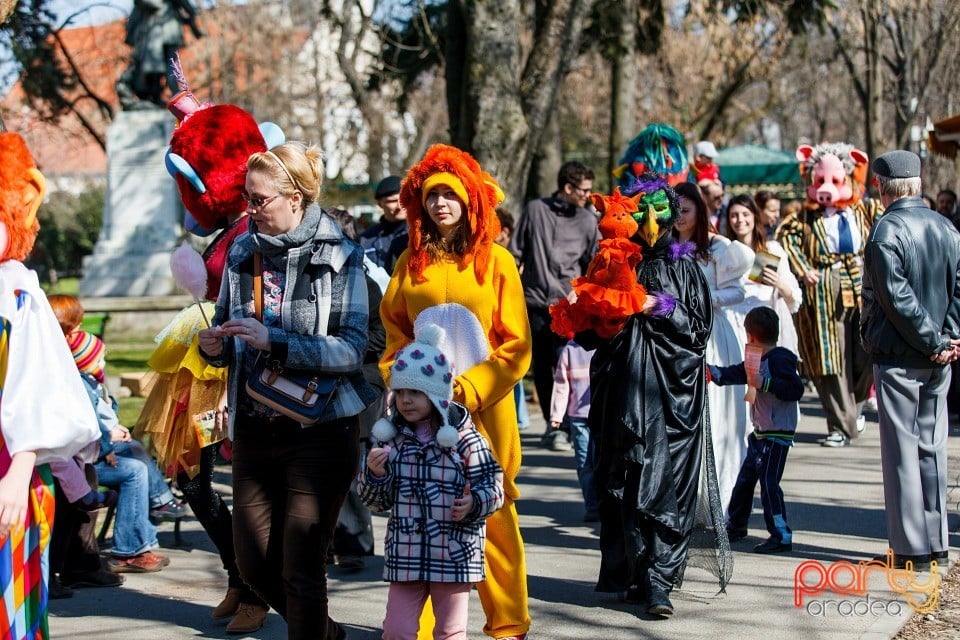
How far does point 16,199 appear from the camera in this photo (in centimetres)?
348

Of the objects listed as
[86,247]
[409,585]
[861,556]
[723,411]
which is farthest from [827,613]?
[86,247]

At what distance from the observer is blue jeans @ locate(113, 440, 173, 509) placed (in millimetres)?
6566

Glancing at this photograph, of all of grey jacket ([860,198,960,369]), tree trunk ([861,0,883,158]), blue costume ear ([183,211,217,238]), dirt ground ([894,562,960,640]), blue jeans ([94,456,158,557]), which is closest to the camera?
dirt ground ([894,562,960,640])

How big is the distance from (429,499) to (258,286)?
1.03 meters

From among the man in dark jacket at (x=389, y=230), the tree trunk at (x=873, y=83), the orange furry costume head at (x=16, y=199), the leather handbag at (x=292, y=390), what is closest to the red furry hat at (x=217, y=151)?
the leather handbag at (x=292, y=390)

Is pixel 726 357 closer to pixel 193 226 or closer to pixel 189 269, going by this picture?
pixel 193 226

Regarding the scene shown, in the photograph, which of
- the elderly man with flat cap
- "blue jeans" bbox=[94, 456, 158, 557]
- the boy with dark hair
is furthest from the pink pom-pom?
the elderly man with flat cap

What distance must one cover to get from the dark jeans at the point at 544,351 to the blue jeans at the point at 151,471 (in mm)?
3729

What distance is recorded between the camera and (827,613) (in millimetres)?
5504

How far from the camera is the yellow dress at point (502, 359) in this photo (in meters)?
4.86

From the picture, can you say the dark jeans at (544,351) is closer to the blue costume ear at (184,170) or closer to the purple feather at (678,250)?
the purple feather at (678,250)

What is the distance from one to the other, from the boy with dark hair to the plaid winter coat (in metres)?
2.60

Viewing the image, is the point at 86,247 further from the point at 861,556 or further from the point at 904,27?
the point at 861,556

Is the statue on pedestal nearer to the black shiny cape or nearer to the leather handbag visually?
the black shiny cape
